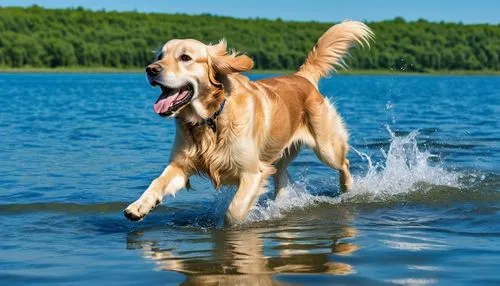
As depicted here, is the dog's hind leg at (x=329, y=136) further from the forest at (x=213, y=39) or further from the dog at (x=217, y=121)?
the forest at (x=213, y=39)

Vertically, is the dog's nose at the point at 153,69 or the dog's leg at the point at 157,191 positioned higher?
the dog's nose at the point at 153,69

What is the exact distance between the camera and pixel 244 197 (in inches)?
318

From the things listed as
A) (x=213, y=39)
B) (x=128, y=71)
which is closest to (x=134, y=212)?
(x=128, y=71)

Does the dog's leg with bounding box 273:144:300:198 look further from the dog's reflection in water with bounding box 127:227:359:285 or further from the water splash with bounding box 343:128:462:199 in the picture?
the dog's reflection in water with bounding box 127:227:359:285

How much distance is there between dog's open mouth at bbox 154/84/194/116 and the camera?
24.7 feet

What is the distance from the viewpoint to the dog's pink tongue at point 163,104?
7.49m

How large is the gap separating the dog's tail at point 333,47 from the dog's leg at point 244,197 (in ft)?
9.11

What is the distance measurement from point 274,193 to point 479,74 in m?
91.0

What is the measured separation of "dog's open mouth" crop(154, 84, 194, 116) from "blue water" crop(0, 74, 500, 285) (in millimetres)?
1135

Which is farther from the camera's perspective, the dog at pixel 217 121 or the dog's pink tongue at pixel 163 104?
the dog at pixel 217 121

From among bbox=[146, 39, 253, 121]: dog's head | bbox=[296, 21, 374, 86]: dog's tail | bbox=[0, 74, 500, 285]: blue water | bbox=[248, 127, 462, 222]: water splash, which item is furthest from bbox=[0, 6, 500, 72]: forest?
bbox=[146, 39, 253, 121]: dog's head

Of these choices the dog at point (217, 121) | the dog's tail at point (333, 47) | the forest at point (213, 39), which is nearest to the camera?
the dog at point (217, 121)

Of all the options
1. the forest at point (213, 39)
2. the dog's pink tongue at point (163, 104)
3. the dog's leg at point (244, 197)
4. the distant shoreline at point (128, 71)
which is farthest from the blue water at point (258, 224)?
the distant shoreline at point (128, 71)

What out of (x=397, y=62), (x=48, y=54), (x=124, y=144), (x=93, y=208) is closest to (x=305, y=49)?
(x=397, y=62)
